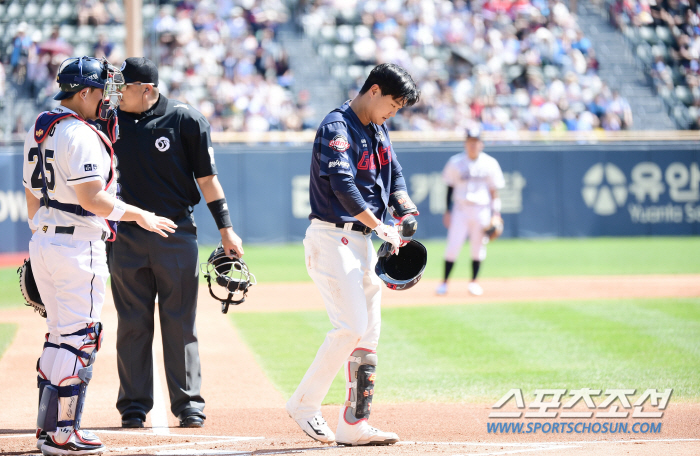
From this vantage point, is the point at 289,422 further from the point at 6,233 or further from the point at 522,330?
the point at 6,233

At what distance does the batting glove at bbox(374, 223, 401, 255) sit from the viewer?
4480 mm

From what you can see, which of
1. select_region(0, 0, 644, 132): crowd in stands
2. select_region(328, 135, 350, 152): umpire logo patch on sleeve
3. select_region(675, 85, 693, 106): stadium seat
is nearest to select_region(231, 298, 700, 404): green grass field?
select_region(328, 135, 350, 152): umpire logo patch on sleeve

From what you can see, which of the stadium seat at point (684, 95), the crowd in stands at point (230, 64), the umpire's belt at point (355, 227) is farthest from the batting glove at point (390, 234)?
the stadium seat at point (684, 95)

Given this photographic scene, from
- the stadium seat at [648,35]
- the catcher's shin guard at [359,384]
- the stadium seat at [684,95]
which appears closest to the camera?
the catcher's shin guard at [359,384]

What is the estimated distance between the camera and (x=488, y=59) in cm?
2253

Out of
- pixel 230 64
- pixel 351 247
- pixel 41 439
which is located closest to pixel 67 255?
pixel 41 439

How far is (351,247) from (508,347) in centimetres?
365

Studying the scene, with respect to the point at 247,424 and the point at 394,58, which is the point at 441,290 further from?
the point at 394,58

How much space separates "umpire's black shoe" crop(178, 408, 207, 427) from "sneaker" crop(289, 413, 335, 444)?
806 mm

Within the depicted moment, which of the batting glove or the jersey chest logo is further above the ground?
the jersey chest logo

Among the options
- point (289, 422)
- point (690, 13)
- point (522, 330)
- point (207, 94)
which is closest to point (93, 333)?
point (289, 422)

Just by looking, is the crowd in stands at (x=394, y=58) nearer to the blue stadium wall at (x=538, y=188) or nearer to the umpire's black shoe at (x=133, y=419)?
the blue stadium wall at (x=538, y=188)

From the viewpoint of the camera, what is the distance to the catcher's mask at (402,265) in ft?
15.3

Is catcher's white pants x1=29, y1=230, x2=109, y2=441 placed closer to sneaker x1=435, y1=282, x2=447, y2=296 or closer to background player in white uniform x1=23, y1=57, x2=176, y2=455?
background player in white uniform x1=23, y1=57, x2=176, y2=455
